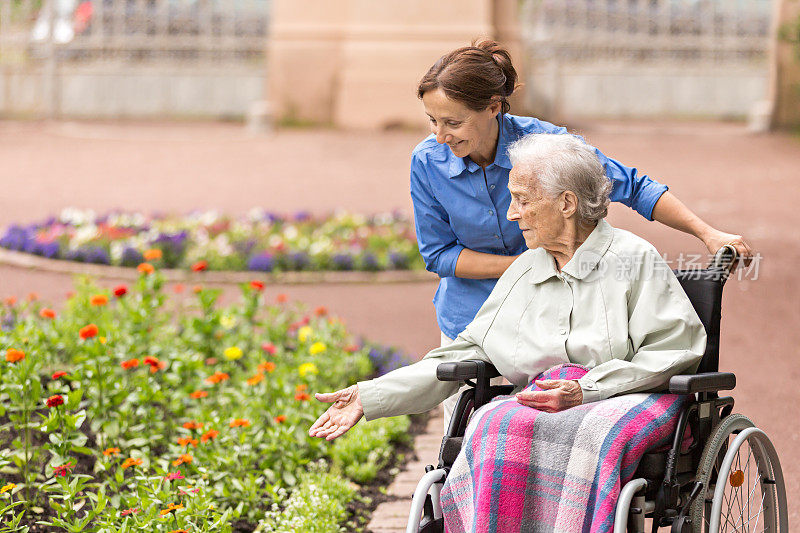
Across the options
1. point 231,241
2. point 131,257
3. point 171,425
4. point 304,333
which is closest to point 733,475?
point 171,425

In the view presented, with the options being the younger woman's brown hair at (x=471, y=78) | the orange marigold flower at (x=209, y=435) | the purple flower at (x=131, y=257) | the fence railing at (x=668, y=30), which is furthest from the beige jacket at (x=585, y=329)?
the fence railing at (x=668, y=30)

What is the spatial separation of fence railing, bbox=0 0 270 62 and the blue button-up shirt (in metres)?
18.2

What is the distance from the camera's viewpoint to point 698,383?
2953 mm

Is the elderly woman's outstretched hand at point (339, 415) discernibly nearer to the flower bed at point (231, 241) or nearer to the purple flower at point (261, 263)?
the flower bed at point (231, 241)

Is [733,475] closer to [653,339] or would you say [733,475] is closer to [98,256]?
[653,339]

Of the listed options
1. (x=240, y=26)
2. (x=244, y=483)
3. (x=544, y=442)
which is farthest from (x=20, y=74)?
(x=544, y=442)

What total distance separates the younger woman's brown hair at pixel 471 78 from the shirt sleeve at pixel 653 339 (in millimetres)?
631

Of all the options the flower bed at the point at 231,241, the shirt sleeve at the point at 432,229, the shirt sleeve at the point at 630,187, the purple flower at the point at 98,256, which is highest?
the shirt sleeve at the point at 630,187

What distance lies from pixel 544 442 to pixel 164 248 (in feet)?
22.4

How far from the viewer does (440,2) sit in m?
17.9

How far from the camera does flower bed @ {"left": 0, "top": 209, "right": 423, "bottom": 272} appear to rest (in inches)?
364

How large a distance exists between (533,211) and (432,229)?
501 millimetres

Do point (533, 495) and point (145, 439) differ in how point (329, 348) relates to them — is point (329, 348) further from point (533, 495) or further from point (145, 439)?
point (533, 495)

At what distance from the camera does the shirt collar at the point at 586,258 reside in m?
3.20
